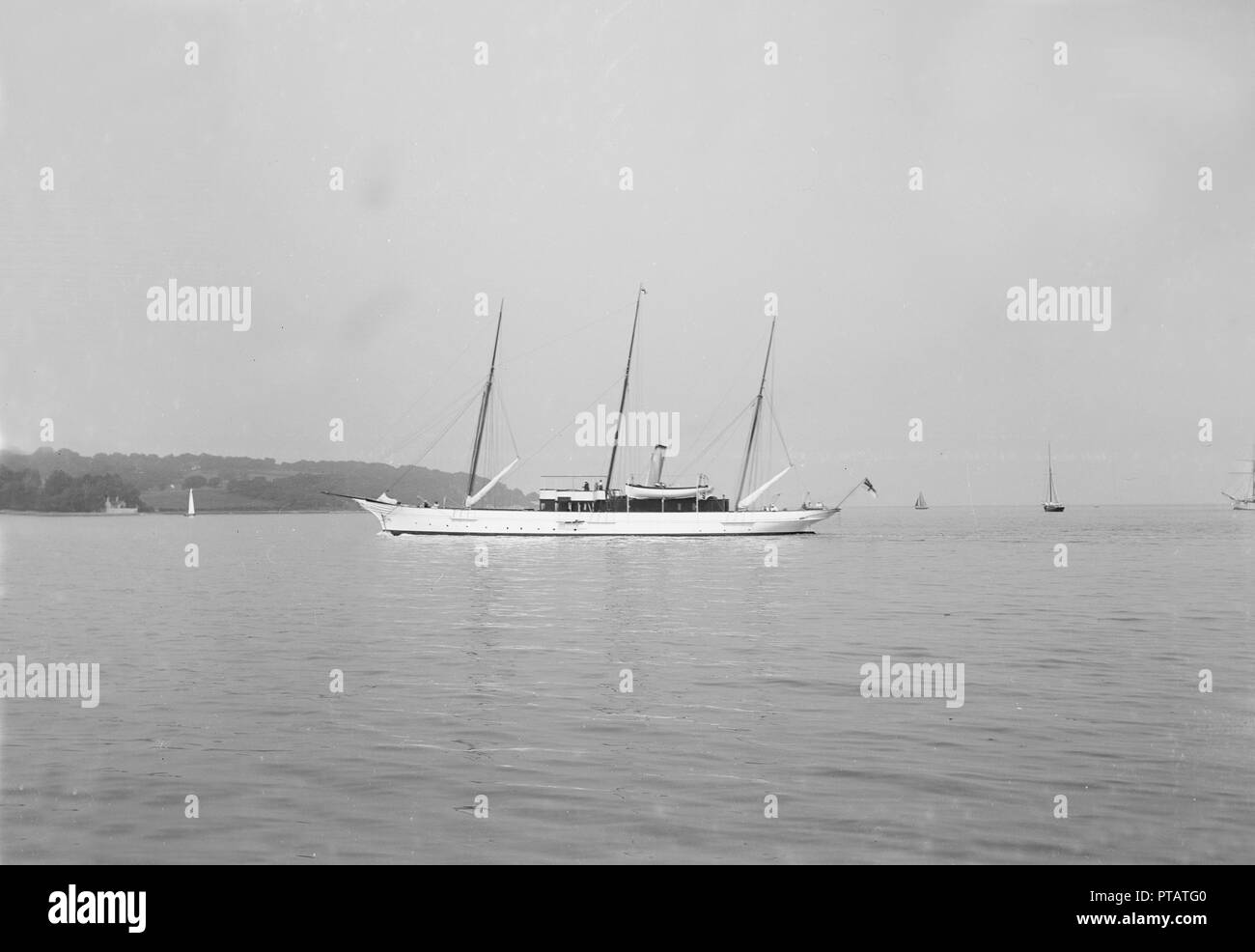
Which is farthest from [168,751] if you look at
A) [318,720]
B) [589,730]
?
[589,730]

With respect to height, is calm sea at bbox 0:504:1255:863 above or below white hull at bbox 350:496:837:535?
below

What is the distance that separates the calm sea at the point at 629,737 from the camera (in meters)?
11.0

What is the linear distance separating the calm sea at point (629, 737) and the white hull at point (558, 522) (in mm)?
69093

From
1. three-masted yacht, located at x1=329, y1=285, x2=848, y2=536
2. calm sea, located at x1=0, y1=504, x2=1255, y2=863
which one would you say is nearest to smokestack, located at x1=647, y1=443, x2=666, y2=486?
three-masted yacht, located at x1=329, y1=285, x2=848, y2=536

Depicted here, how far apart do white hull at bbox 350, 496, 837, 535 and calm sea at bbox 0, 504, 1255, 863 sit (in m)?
69.1

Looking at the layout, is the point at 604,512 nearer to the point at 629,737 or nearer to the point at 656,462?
the point at 656,462

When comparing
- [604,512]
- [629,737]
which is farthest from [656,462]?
[629,737]

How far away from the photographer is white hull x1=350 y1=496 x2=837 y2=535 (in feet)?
358

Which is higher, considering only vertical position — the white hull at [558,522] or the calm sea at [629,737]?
the white hull at [558,522]

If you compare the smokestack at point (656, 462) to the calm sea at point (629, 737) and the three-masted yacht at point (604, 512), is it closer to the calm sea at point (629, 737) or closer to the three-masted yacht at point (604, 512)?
the three-masted yacht at point (604, 512)

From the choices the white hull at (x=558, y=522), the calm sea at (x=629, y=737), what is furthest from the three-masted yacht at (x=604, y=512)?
the calm sea at (x=629, y=737)

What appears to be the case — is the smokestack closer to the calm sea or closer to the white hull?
the white hull
